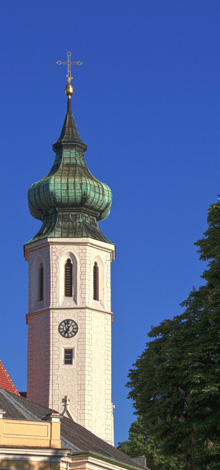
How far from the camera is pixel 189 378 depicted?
29.0m

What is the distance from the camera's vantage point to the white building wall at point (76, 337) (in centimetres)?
6444

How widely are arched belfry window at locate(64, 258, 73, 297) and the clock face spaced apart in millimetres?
1767

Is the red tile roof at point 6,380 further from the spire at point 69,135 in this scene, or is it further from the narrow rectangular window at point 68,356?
the spire at point 69,135

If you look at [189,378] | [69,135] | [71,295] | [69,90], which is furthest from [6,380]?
[69,90]

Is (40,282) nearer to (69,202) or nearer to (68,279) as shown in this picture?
(68,279)

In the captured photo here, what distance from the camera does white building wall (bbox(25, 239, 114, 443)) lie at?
6444cm

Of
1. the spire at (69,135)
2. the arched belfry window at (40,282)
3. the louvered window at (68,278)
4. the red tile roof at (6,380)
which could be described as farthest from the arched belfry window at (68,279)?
the red tile roof at (6,380)

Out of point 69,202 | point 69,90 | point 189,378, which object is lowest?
point 189,378

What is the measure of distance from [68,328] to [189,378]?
3749 centimetres

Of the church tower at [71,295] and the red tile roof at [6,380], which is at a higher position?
the church tower at [71,295]

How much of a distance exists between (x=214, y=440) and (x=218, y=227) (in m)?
6.02

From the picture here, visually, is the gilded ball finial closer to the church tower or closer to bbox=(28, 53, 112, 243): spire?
the church tower

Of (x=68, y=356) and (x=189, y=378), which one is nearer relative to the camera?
(x=189, y=378)

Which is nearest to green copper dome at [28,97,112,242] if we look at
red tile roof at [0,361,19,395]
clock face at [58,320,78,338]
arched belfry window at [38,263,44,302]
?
arched belfry window at [38,263,44,302]
